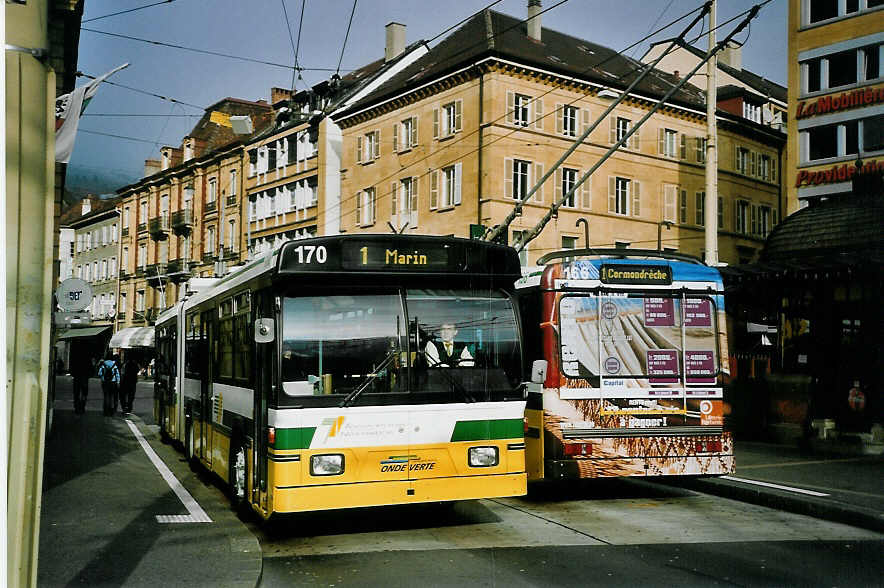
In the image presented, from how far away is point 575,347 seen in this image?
10945 mm

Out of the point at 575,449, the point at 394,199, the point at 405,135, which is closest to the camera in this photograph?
the point at 575,449

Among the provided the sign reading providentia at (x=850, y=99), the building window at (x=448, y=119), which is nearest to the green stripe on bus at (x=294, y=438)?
the sign reading providentia at (x=850, y=99)

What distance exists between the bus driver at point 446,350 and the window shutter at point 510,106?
31.0 metres

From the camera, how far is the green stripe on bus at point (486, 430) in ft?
28.6

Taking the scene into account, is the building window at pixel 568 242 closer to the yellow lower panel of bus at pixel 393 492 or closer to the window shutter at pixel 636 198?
the window shutter at pixel 636 198

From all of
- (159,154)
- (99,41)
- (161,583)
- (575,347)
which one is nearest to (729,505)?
(575,347)

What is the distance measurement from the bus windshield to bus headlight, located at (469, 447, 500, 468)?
1.46 ft

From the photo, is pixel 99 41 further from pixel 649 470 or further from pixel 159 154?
pixel 649 470

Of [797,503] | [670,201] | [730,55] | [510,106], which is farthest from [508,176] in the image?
[797,503]

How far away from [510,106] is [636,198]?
7.77m

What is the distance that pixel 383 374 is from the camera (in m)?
8.51

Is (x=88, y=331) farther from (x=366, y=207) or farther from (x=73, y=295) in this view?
(x=366, y=207)

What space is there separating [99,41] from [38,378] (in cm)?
212

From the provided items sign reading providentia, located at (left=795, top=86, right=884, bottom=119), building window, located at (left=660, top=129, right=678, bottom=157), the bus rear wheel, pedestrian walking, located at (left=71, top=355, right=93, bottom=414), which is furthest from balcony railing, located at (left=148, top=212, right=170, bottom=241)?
building window, located at (left=660, top=129, right=678, bottom=157)
